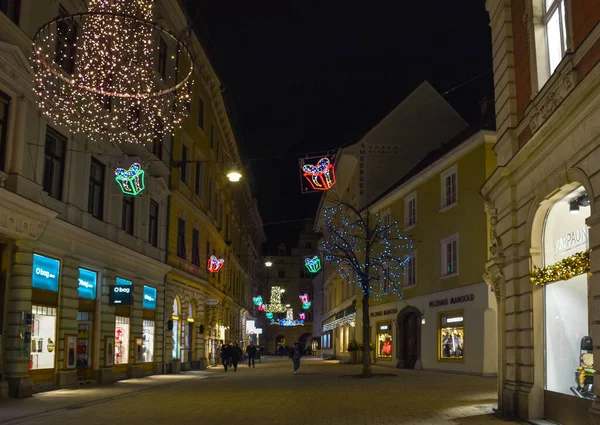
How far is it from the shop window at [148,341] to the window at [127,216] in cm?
404

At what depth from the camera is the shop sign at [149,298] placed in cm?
2820

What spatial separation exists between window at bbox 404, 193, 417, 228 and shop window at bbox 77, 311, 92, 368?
17738 millimetres

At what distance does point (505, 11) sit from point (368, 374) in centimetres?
1585

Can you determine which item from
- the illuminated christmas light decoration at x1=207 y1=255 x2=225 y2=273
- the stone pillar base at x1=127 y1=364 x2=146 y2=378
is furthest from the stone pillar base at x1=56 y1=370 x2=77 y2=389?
the illuminated christmas light decoration at x1=207 y1=255 x2=225 y2=273

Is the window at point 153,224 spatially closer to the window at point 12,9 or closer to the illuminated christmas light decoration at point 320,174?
the illuminated christmas light decoration at point 320,174

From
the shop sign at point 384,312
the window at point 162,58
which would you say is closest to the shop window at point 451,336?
the shop sign at point 384,312

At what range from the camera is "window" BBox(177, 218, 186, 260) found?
1308 inches

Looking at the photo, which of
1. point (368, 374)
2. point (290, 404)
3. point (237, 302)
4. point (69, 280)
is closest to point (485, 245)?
point (368, 374)

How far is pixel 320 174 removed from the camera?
23.0m

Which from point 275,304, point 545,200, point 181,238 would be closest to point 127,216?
point 181,238

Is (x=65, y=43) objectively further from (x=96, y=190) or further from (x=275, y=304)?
(x=275, y=304)

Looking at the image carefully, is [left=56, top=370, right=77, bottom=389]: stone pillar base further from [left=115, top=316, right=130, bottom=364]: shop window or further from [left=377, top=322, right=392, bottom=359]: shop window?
[left=377, top=322, right=392, bottom=359]: shop window

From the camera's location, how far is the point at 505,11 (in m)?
14.2

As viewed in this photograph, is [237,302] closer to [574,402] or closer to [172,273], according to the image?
[172,273]
